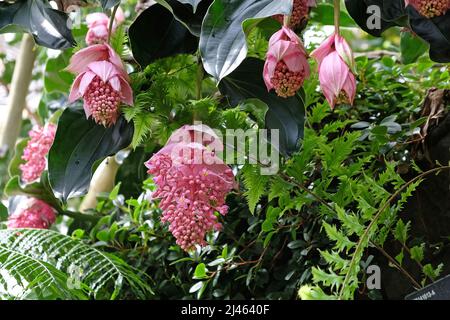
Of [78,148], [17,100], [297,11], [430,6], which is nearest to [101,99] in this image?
[78,148]

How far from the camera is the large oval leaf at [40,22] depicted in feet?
2.88

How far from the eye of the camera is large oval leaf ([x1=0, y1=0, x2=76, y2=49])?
2.88 ft

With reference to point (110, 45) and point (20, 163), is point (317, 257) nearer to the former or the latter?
point (110, 45)

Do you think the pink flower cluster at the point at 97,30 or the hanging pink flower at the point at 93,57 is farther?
the pink flower cluster at the point at 97,30

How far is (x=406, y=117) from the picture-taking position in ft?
3.40

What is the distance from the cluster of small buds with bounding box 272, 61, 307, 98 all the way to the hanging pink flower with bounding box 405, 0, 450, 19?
140 mm

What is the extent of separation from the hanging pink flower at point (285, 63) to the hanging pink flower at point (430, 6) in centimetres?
13

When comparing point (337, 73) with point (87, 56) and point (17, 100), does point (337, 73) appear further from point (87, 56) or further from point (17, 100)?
point (17, 100)

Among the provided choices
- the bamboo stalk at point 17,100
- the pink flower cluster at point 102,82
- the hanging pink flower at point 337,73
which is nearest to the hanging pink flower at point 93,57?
the pink flower cluster at point 102,82

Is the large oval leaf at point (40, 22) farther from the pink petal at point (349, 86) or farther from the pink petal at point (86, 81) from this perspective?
the pink petal at point (349, 86)

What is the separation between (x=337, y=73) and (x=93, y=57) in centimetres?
29

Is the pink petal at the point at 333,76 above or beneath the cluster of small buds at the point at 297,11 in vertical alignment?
beneath

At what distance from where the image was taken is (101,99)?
792 mm
